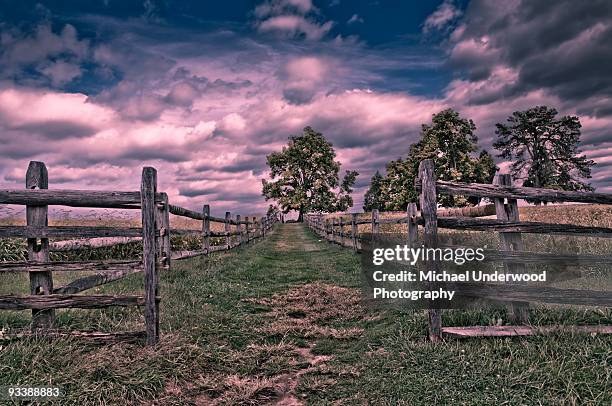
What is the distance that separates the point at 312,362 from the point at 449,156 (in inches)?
1427

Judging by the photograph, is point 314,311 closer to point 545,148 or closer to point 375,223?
point 375,223

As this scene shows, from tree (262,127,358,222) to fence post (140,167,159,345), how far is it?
4690 cm

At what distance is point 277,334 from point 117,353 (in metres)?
2.33

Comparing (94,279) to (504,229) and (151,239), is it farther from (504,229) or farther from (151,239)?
(504,229)

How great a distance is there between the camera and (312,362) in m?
5.21

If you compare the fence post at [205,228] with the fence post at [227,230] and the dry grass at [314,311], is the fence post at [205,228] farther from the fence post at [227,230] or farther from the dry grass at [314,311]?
the dry grass at [314,311]

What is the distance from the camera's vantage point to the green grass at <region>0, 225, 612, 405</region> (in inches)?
159

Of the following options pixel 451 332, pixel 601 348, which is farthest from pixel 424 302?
pixel 601 348

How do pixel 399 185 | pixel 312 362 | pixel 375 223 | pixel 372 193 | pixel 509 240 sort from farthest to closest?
pixel 372 193 → pixel 399 185 → pixel 375 223 → pixel 509 240 → pixel 312 362

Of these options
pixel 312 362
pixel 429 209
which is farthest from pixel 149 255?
pixel 429 209

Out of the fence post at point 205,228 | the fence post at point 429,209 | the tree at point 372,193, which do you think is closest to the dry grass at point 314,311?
the fence post at point 429,209

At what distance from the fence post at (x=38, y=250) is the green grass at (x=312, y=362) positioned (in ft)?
1.39

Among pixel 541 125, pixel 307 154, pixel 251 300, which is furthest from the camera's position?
pixel 307 154

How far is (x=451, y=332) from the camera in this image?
529 centimetres
